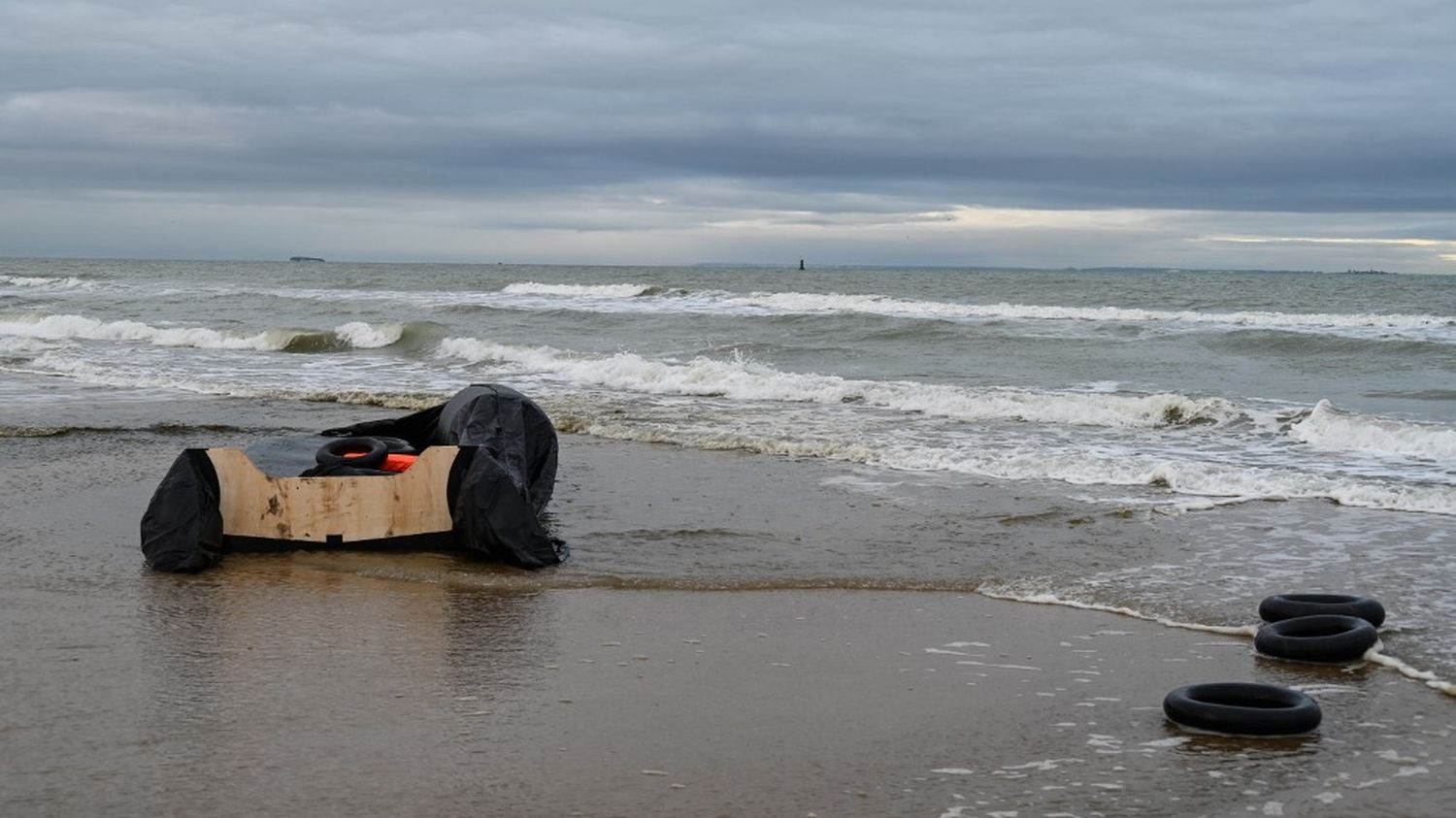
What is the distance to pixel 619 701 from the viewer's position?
537 cm

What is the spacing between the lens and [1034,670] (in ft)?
19.5

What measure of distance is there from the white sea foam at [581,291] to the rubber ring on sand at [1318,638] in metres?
45.1

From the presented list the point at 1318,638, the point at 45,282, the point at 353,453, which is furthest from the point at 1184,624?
the point at 45,282

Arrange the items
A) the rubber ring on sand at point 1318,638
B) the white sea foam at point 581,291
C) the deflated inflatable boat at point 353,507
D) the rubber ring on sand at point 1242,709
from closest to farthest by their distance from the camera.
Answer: the rubber ring on sand at point 1242,709
the rubber ring on sand at point 1318,638
the deflated inflatable boat at point 353,507
the white sea foam at point 581,291

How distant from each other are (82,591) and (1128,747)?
5.14 m

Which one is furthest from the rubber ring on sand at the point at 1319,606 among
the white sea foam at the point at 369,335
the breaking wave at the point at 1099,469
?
the white sea foam at the point at 369,335

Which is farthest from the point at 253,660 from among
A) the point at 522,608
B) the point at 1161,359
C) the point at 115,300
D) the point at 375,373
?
the point at 115,300

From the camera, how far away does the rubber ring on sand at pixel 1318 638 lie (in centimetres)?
609

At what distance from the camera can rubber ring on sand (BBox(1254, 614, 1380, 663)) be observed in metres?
6.09

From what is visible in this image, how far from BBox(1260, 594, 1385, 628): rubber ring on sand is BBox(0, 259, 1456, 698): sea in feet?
0.52

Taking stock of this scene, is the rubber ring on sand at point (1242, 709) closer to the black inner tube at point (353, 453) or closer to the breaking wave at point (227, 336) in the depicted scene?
the black inner tube at point (353, 453)

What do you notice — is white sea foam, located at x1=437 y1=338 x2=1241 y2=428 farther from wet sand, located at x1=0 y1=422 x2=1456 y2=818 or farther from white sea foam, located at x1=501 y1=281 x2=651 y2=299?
white sea foam, located at x1=501 y1=281 x2=651 y2=299

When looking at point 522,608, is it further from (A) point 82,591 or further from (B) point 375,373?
(B) point 375,373

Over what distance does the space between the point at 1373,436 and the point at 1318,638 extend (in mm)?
8511
